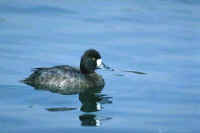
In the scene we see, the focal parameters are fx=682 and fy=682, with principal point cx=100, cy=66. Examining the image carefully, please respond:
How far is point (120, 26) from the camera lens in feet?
60.4

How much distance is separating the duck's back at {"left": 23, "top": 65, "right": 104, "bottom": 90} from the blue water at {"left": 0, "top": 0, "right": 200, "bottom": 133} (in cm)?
29

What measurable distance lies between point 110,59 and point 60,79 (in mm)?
1996

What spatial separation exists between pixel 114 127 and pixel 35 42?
21.2ft

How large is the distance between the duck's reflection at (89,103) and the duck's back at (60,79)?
0.76 feet

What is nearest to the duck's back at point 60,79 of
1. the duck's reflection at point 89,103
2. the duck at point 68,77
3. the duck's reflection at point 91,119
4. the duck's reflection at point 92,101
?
the duck at point 68,77

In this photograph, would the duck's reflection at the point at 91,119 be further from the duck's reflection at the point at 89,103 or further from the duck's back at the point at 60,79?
the duck's back at the point at 60,79

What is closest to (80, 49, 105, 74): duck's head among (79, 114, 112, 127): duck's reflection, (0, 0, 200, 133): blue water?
(0, 0, 200, 133): blue water

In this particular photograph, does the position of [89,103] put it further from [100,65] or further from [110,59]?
[110,59]

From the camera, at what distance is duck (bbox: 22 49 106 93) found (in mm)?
13570

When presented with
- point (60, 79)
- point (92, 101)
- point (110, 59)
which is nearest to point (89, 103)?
point (92, 101)

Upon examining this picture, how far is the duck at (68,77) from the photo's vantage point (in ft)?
44.5

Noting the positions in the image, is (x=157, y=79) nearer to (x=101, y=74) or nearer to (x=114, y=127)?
(x=101, y=74)

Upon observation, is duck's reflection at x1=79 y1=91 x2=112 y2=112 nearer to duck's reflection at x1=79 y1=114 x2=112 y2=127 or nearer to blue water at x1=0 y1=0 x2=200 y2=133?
blue water at x1=0 y1=0 x2=200 y2=133

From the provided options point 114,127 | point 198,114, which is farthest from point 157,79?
point 114,127
